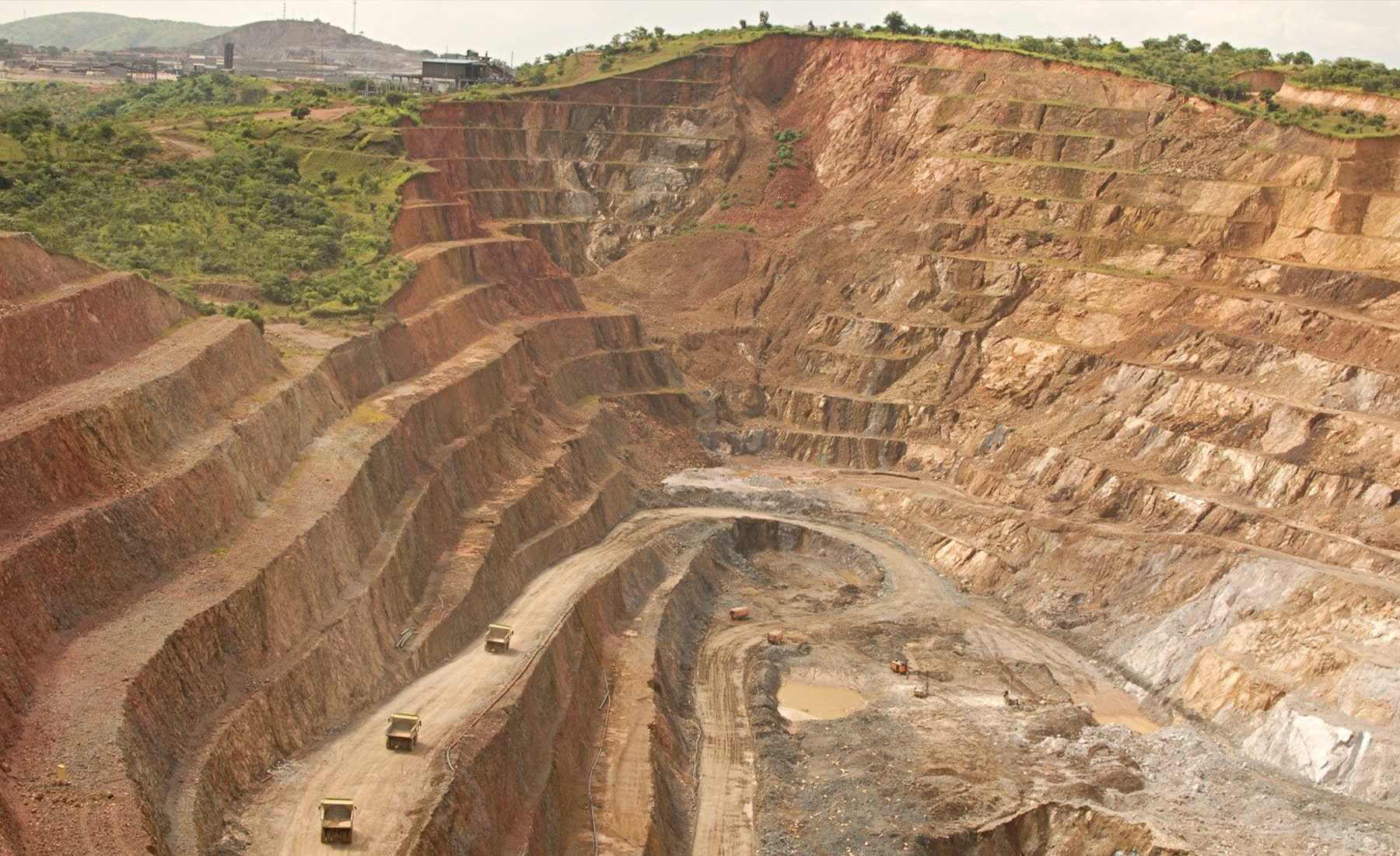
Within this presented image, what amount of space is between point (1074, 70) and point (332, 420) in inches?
2512

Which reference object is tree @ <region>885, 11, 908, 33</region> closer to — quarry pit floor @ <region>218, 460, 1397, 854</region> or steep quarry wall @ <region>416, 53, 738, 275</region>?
steep quarry wall @ <region>416, 53, 738, 275</region>

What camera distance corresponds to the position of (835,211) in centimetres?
10056

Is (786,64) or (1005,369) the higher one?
(786,64)

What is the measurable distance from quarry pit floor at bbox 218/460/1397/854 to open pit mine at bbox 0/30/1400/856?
0.80ft

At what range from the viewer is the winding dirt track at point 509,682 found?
3403cm

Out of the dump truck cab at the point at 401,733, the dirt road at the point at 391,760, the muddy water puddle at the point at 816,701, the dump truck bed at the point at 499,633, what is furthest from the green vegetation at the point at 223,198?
the muddy water puddle at the point at 816,701

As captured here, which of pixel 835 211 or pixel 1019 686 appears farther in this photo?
pixel 835 211

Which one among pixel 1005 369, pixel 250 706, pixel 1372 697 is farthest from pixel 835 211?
pixel 250 706

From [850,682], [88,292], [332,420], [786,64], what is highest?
[786,64]

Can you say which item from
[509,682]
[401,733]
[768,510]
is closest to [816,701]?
[509,682]

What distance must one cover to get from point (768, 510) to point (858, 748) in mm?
26350

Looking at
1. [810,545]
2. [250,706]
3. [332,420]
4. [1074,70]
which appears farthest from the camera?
[1074,70]

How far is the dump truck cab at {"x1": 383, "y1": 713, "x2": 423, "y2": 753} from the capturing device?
38094 mm

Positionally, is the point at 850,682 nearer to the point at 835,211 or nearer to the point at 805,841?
the point at 805,841
